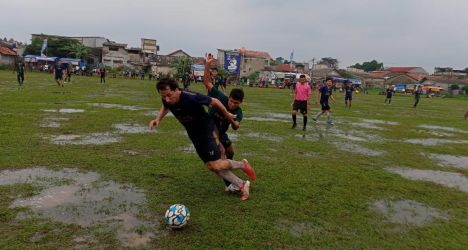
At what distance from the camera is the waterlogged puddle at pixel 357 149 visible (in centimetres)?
1100

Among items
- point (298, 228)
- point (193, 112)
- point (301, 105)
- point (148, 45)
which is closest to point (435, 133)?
point (301, 105)

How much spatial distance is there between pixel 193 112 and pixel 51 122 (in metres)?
9.04

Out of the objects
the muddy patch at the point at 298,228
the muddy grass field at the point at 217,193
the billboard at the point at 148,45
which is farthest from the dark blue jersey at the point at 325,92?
the billboard at the point at 148,45

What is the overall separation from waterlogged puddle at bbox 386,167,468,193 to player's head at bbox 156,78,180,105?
18.8 feet

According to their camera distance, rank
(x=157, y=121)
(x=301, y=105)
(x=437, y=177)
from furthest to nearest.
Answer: (x=301, y=105) → (x=437, y=177) → (x=157, y=121)

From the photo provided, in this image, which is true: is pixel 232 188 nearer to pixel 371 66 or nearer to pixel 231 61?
pixel 231 61

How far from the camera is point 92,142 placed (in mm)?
9938

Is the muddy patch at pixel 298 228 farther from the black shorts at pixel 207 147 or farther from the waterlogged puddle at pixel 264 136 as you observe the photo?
the waterlogged puddle at pixel 264 136

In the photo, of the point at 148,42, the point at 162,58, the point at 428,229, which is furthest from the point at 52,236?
the point at 148,42

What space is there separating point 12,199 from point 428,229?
19.6 ft

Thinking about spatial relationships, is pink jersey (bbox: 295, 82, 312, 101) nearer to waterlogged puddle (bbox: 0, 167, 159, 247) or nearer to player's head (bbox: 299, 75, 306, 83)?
player's head (bbox: 299, 75, 306, 83)

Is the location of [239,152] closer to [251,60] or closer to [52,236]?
[52,236]

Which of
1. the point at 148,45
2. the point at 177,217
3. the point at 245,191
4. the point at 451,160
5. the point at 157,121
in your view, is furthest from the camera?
the point at 148,45

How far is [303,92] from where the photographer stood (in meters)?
14.0
